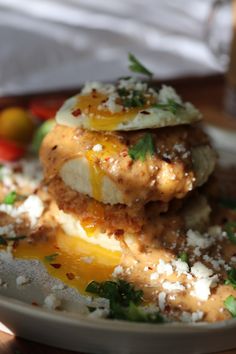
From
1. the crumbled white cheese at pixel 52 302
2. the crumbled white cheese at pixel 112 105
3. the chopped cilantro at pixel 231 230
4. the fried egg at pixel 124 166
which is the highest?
the crumbled white cheese at pixel 112 105

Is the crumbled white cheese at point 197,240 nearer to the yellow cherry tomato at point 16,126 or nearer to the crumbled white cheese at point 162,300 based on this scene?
the crumbled white cheese at point 162,300

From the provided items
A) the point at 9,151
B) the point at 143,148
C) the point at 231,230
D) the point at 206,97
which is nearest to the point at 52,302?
the point at 143,148

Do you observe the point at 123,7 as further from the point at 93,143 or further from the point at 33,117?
the point at 93,143

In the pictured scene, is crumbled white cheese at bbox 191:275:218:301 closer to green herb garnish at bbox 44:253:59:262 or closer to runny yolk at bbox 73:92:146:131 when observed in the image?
green herb garnish at bbox 44:253:59:262

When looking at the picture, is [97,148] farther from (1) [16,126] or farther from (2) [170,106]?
(1) [16,126]

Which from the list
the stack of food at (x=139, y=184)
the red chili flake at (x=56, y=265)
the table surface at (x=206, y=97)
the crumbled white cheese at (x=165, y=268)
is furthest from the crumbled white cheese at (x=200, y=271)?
the table surface at (x=206, y=97)

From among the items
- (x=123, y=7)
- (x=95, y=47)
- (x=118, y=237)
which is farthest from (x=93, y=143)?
(x=123, y=7)
